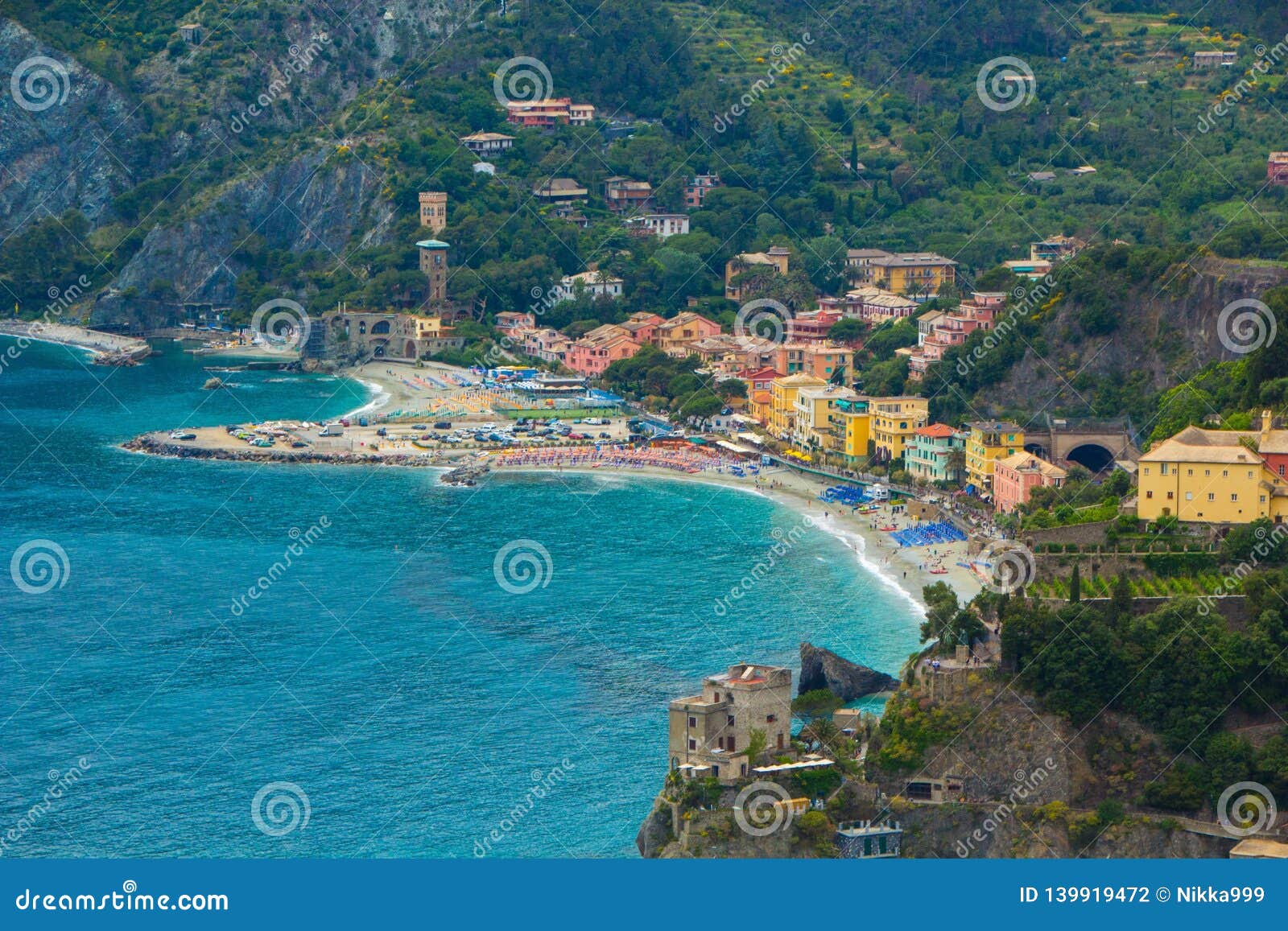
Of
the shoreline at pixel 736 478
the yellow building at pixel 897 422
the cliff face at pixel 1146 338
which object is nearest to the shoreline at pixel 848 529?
the shoreline at pixel 736 478

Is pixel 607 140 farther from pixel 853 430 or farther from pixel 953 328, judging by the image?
pixel 853 430

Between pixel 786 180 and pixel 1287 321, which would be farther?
pixel 786 180

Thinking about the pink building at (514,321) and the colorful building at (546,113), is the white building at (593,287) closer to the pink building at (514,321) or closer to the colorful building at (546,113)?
the pink building at (514,321)

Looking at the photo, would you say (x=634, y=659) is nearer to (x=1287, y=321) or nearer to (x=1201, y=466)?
(x=1201, y=466)

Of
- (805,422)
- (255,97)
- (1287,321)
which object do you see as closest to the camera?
(1287,321)

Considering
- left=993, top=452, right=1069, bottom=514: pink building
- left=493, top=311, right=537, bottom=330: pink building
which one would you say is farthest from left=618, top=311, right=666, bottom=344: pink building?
left=993, top=452, right=1069, bottom=514: pink building

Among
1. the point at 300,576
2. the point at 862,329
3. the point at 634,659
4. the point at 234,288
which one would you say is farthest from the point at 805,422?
the point at 234,288

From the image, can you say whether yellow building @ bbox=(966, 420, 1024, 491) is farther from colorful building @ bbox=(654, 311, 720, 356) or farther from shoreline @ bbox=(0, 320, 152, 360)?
shoreline @ bbox=(0, 320, 152, 360)
